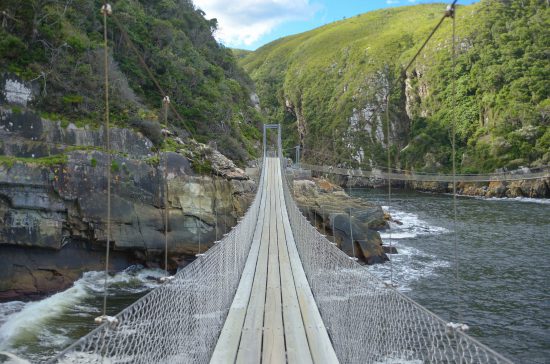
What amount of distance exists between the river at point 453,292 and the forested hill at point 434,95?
66.1ft

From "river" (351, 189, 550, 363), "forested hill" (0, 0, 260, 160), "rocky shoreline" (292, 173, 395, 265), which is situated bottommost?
"river" (351, 189, 550, 363)

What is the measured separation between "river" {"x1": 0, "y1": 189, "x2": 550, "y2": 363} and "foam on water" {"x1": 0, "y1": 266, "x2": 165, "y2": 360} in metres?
0.01

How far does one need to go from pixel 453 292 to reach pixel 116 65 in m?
12.0

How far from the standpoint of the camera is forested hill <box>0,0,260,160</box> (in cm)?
1093

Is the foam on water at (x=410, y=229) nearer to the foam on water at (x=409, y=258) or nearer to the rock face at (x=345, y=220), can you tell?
the foam on water at (x=409, y=258)

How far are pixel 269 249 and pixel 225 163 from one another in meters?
6.24

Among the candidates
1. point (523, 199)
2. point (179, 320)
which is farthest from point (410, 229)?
point (179, 320)

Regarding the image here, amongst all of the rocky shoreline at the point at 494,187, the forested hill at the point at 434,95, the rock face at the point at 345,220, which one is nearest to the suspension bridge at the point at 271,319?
the rock face at the point at 345,220

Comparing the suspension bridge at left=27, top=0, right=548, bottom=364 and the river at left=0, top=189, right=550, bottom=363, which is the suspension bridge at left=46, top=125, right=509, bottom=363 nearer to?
the suspension bridge at left=27, top=0, right=548, bottom=364

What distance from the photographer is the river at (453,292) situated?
7156 millimetres

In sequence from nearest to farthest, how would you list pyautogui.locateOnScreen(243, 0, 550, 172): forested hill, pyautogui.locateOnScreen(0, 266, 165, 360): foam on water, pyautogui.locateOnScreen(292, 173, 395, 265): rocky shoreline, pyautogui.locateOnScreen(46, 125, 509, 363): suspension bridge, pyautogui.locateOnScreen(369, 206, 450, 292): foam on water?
pyautogui.locateOnScreen(46, 125, 509, 363): suspension bridge
pyautogui.locateOnScreen(0, 266, 165, 360): foam on water
pyautogui.locateOnScreen(369, 206, 450, 292): foam on water
pyautogui.locateOnScreen(292, 173, 395, 265): rocky shoreline
pyautogui.locateOnScreen(243, 0, 550, 172): forested hill

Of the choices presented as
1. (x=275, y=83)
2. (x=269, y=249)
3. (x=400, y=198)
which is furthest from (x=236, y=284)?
(x=275, y=83)

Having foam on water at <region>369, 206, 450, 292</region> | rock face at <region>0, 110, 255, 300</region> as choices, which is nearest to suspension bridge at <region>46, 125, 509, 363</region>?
foam on water at <region>369, 206, 450, 292</region>

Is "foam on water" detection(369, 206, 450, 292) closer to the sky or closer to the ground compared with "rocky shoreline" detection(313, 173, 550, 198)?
closer to the ground
